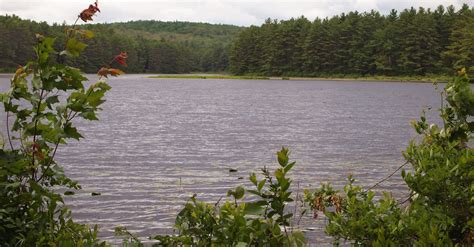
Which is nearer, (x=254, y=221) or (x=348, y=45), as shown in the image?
(x=254, y=221)

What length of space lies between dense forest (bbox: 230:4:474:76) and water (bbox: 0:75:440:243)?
289 feet

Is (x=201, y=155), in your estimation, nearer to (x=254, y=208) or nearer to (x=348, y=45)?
(x=254, y=208)

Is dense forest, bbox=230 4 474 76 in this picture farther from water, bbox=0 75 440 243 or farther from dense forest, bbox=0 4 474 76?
water, bbox=0 75 440 243

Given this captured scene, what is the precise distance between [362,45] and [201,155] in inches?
4893

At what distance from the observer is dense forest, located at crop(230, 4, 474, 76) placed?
130 meters

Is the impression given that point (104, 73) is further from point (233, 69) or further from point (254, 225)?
point (233, 69)

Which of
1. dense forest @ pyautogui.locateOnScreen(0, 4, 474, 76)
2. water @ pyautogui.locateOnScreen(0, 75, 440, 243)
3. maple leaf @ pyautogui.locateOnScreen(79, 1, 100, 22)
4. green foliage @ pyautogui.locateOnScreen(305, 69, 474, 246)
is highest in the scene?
dense forest @ pyautogui.locateOnScreen(0, 4, 474, 76)

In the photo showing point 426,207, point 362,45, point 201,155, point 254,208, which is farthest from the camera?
point 362,45

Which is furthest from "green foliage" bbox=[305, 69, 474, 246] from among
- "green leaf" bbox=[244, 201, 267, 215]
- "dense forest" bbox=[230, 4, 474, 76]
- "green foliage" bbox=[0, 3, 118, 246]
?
"dense forest" bbox=[230, 4, 474, 76]

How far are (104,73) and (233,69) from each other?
544 feet

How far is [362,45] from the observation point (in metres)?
143

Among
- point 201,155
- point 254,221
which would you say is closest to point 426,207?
point 254,221

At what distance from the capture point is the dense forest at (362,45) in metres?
130

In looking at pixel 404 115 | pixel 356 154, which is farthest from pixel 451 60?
pixel 356 154
